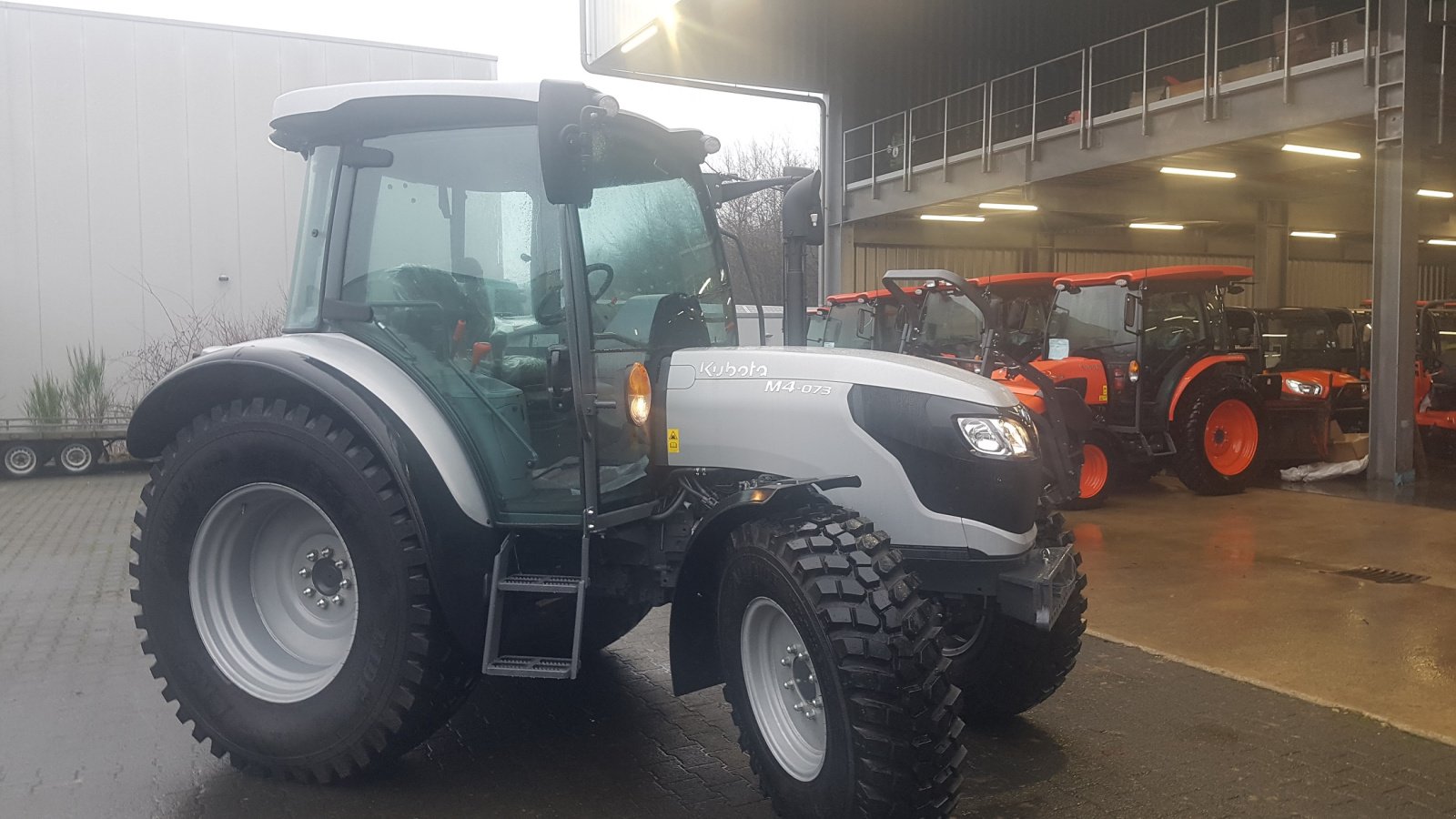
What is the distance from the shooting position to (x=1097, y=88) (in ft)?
62.7

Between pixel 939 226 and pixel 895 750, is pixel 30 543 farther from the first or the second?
pixel 939 226

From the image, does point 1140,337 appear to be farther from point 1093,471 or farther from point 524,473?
point 524,473

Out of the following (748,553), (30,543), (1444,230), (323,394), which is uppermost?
(1444,230)

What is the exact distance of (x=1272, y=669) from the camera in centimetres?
534

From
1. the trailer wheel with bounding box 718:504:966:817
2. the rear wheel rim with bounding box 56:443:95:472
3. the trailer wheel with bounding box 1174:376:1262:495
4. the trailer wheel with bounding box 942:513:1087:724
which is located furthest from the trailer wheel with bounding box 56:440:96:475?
the trailer wheel with bounding box 718:504:966:817

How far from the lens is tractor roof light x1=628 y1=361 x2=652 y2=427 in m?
3.88

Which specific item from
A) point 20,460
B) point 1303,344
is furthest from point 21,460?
point 1303,344

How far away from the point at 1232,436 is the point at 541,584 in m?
9.34

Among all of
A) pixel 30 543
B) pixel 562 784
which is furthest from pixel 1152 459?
pixel 30 543

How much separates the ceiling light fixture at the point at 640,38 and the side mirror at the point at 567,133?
14949mm

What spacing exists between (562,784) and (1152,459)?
26.5 ft

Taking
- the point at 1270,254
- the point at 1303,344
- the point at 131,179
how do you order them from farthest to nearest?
the point at 1270,254 → the point at 131,179 → the point at 1303,344

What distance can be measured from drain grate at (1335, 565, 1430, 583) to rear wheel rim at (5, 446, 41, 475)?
46.5 feet

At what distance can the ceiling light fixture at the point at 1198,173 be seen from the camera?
16266 millimetres
